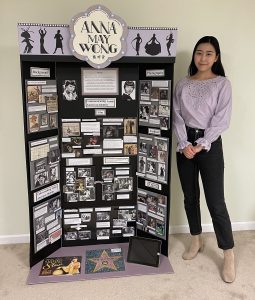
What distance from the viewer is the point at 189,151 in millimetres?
1832

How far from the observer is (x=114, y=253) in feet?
6.98

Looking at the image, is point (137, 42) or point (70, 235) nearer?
point (137, 42)

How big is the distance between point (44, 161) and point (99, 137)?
390 mm

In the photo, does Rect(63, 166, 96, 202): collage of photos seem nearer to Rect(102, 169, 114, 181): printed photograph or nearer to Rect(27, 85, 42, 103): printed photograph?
Rect(102, 169, 114, 181): printed photograph

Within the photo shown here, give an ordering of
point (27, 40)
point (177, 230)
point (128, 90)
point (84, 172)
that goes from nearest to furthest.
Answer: point (27, 40) < point (128, 90) < point (84, 172) < point (177, 230)

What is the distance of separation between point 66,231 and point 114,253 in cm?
38

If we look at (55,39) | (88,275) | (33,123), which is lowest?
(88,275)

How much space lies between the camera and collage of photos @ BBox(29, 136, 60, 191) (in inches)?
74.8

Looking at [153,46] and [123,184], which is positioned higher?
[153,46]

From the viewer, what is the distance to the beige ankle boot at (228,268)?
6.18ft

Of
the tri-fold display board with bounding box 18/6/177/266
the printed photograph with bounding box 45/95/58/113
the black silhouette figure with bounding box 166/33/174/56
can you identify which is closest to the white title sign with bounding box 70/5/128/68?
the tri-fold display board with bounding box 18/6/177/266

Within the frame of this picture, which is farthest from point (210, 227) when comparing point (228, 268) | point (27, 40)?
point (27, 40)

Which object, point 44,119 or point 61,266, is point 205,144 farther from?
point 61,266

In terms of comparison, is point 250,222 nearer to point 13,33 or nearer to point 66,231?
point 66,231
